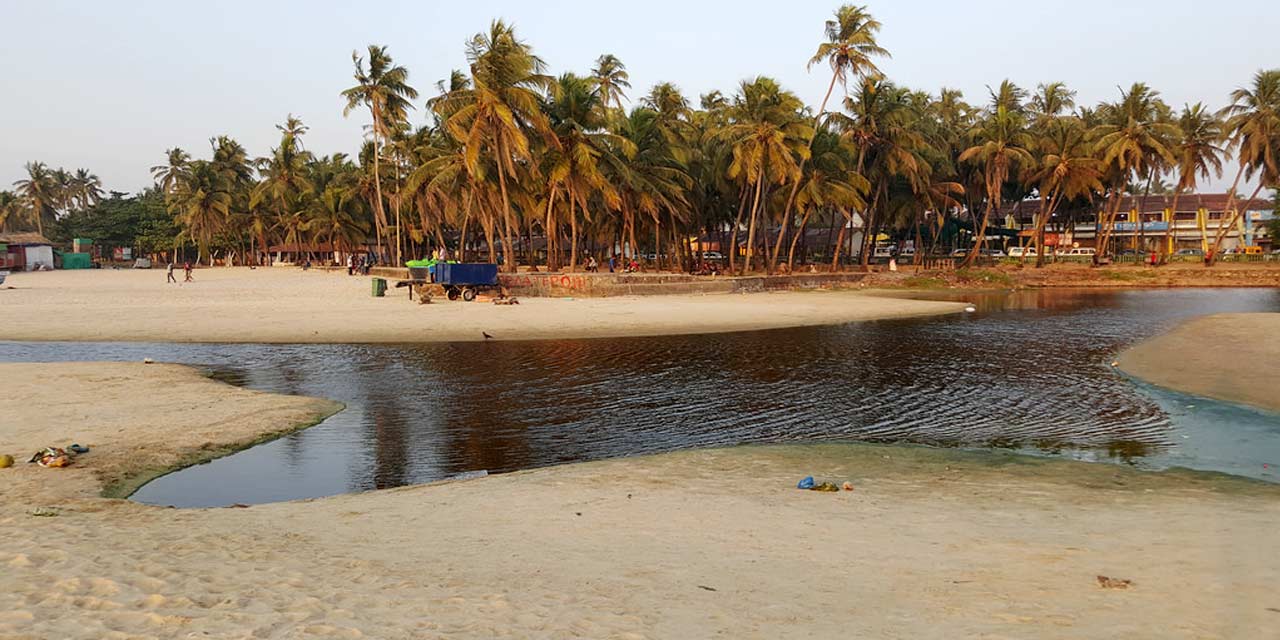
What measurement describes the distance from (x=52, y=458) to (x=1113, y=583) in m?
11.0

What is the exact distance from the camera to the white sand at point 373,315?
25359 mm

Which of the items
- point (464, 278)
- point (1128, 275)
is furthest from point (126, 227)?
point (1128, 275)

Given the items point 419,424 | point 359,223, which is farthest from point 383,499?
point 359,223

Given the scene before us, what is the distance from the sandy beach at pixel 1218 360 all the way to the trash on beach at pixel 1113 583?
11157mm

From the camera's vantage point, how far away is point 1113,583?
19.3 feet

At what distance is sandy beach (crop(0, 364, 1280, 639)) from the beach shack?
86.2m

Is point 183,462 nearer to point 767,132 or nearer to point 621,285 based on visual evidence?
point 621,285

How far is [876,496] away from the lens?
899 cm

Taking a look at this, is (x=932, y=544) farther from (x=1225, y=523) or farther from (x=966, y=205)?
(x=966, y=205)

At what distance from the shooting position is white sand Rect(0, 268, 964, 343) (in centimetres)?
2536

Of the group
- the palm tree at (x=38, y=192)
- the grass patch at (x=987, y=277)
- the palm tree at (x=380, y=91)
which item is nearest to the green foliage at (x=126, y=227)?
the palm tree at (x=38, y=192)

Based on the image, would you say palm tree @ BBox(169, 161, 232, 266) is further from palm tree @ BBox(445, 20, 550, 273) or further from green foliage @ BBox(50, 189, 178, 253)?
palm tree @ BBox(445, 20, 550, 273)

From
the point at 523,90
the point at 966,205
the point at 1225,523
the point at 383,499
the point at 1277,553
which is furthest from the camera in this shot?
the point at 966,205

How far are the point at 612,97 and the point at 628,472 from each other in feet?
162
